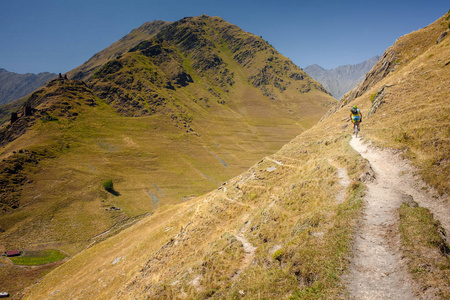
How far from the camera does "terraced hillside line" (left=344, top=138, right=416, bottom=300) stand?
7.86 metres

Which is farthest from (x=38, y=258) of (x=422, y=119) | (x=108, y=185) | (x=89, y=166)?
(x=422, y=119)

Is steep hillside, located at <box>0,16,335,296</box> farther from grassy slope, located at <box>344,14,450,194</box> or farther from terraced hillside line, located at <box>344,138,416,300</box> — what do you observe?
grassy slope, located at <box>344,14,450,194</box>

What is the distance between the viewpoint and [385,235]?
1009cm

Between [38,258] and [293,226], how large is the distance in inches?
3407

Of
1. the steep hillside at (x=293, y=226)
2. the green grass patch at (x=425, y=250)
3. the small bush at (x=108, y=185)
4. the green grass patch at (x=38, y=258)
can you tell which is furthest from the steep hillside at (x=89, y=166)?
the green grass patch at (x=425, y=250)

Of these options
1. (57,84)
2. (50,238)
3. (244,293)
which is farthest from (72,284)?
(57,84)

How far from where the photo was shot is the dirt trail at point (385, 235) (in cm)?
796

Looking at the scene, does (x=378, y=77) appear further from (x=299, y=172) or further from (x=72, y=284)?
(x=72, y=284)

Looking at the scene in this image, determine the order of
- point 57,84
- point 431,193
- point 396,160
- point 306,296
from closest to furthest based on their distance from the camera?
1. point 306,296
2. point 431,193
3. point 396,160
4. point 57,84

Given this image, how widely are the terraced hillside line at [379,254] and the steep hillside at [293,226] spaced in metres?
0.41

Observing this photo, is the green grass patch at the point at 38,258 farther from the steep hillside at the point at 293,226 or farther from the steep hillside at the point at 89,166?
the steep hillside at the point at 293,226

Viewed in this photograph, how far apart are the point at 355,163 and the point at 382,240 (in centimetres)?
853

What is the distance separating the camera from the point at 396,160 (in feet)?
53.6

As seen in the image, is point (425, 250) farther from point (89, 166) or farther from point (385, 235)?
point (89, 166)
